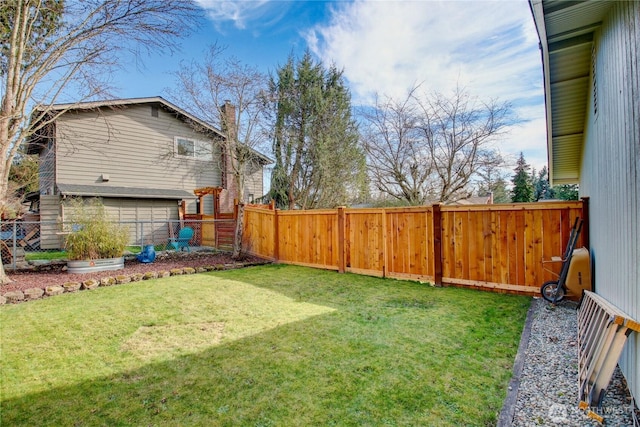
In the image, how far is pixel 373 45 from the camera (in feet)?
32.5

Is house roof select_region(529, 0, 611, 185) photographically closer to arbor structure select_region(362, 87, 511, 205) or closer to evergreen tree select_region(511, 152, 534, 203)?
arbor structure select_region(362, 87, 511, 205)

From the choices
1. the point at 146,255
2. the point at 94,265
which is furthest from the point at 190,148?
the point at 94,265

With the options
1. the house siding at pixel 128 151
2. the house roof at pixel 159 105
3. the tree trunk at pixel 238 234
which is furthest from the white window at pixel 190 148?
the tree trunk at pixel 238 234

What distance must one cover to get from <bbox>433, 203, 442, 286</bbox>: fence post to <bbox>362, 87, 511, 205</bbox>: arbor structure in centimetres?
736

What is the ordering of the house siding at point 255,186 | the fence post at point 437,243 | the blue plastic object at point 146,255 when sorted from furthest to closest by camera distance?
the house siding at point 255,186 → the blue plastic object at point 146,255 → the fence post at point 437,243

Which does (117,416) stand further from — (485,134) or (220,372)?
(485,134)

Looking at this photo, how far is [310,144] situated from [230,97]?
4953mm

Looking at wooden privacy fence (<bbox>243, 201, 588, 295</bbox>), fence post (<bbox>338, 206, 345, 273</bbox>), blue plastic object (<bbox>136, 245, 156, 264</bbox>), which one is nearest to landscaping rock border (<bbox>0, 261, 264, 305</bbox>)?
blue plastic object (<bbox>136, 245, 156, 264</bbox>)

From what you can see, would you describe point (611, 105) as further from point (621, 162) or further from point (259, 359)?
point (259, 359)

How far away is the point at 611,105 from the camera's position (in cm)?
313

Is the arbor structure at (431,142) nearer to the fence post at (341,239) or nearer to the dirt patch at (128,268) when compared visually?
the fence post at (341,239)

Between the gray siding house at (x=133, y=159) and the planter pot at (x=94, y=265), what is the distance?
4.48 meters

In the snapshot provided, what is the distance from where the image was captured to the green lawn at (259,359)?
91.4 inches

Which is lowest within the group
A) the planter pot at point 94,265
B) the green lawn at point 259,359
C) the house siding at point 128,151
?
the green lawn at point 259,359
